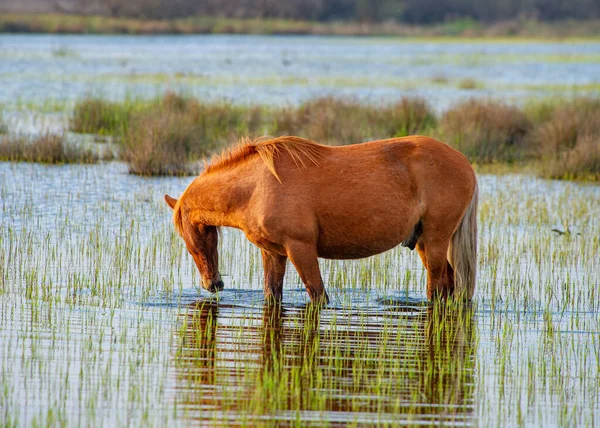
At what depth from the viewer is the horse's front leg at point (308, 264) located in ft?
23.4

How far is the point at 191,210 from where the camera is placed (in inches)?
298

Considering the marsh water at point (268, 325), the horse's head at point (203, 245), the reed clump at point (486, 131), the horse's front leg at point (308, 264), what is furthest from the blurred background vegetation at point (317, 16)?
the horse's front leg at point (308, 264)

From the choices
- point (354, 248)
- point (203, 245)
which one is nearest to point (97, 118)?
point (203, 245)

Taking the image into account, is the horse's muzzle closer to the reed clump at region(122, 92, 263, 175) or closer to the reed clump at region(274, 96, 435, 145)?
the reed clump at region(122, 92, 263, 175)

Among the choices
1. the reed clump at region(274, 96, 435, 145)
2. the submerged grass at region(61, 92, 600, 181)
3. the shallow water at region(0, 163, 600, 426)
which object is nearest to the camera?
the shallow water at region(0, 163, 600, 426)

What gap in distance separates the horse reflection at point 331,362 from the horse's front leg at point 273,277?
0.18 meters

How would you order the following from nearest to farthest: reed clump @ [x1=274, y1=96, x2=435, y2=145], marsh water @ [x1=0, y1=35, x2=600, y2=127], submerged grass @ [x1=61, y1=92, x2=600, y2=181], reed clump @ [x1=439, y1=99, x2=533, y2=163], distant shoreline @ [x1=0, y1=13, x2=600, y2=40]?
1. submerged grass @ [x1=61, y1=92, x2=600, y2=181]
2. reed clump @ [x1=439, y1=99, x2=533, y2=163]
3. reed clump @ [x1=274, y1=96, x2=435, y2=145]
4. marsh water @ [x1=0, y1=35, x2=600, y2=127]
5. distant shoreline @ [x1=0, y1=13, x2=600, y2=40]

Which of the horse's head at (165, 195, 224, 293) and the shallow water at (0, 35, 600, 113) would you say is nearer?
the horse's head at (165, 195, 224, 293)

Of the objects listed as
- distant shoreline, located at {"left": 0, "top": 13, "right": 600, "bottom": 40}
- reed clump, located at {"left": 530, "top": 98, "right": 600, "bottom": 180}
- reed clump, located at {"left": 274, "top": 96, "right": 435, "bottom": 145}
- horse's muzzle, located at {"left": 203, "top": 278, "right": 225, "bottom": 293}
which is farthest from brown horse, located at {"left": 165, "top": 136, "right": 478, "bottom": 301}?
distant shoreline, located at {"left": 0, "top": 13, "right": 600, "bottom": 40}

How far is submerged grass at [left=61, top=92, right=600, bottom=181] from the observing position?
50.9 feet

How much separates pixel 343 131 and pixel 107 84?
13115 millimetres

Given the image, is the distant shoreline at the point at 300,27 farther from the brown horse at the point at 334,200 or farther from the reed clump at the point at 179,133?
the brown horse at the point at 334,200

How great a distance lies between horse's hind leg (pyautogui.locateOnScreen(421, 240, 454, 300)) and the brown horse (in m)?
0.01

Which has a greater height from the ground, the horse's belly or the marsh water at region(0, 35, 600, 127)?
the marsh water at region(0, 35, 600, 127)
